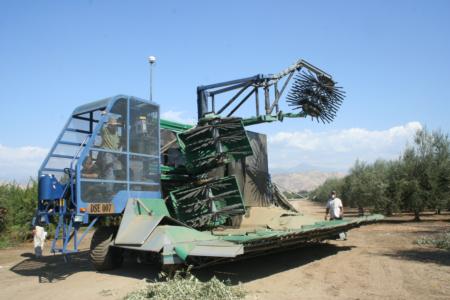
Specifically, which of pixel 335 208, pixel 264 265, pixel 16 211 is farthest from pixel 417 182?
pixel 16 211

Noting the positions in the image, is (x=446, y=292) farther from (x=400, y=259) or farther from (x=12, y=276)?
(x=12, y=276)

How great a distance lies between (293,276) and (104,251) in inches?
143

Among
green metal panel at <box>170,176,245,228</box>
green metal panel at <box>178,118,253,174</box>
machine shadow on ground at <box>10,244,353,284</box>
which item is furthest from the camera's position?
green metal panel at <box>178,118,253,174</box>

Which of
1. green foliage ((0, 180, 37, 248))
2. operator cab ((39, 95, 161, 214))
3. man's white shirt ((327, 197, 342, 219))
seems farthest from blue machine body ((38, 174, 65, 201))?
green foliage ((0, 180, 37, 248))

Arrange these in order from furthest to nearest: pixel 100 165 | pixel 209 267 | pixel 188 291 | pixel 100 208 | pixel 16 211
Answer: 1. pixel 16 211
2. pixel 209 267
3. pixel 100 165
4. pixel 100 208
5. pixel 188 291

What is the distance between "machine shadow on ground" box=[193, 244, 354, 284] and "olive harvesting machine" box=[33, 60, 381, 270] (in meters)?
0.37

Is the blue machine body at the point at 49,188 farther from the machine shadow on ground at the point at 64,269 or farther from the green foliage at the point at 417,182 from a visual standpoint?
the green foliage at the point at 417,182

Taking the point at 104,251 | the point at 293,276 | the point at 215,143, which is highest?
the point at 215,143

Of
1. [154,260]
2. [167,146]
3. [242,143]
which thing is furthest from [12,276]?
[242,143]

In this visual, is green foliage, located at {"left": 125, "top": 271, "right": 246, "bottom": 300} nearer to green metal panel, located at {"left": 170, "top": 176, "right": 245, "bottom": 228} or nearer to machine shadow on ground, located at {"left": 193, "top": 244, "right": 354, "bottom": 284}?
machine shadow on ground, located at {"left": 193, "top": 244, "right": 354, "bottom": 284}

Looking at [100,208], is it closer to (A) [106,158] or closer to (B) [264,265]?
(A) [106,158]

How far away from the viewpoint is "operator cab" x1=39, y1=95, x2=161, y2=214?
7727 mm

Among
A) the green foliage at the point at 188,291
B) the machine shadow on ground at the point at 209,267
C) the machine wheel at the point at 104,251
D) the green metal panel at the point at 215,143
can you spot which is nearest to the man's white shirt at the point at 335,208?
the machine shadow on ground at the point at 209,267

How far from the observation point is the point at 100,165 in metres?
7.93
